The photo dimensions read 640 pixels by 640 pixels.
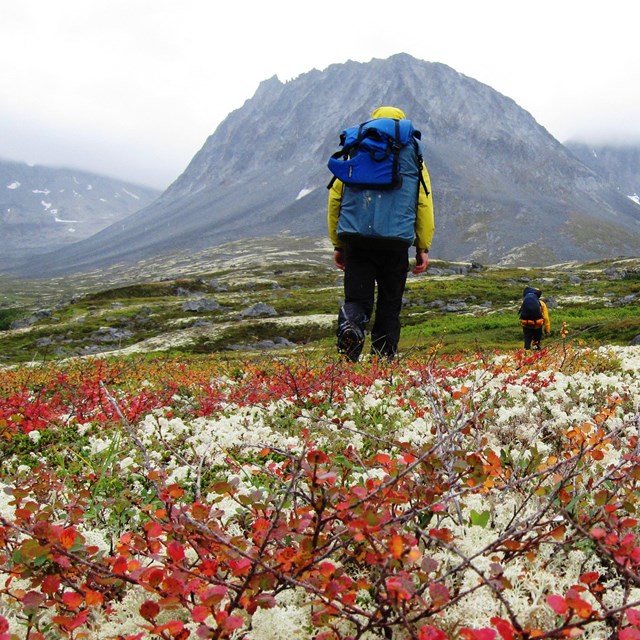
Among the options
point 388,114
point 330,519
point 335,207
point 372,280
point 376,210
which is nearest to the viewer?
point 330,519

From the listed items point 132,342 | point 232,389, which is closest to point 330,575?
point 232,389

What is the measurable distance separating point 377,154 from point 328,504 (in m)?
8.33

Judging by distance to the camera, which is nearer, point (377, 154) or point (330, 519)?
point (330, 519)

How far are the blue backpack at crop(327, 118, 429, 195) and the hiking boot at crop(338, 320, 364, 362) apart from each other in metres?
2.95

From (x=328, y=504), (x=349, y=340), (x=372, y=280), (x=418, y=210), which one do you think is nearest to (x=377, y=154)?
(x=418, y=210)

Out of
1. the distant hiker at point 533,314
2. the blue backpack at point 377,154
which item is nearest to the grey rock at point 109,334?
the distant hiker at point 533,314

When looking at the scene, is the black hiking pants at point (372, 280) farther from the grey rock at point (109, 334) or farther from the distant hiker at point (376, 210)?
the grey rock at point (109, 334)

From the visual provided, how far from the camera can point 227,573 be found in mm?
2885

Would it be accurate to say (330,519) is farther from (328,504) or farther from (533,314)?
(533,314)

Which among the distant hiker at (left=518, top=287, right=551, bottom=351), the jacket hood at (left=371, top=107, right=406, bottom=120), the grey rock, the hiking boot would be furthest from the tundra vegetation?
the grey rock

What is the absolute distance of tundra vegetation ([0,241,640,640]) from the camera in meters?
2.50

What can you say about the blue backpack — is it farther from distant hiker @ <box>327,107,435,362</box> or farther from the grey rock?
the grey rock

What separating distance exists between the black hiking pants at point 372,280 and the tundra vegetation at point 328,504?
1.23 m

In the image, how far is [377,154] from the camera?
32.6 feet
